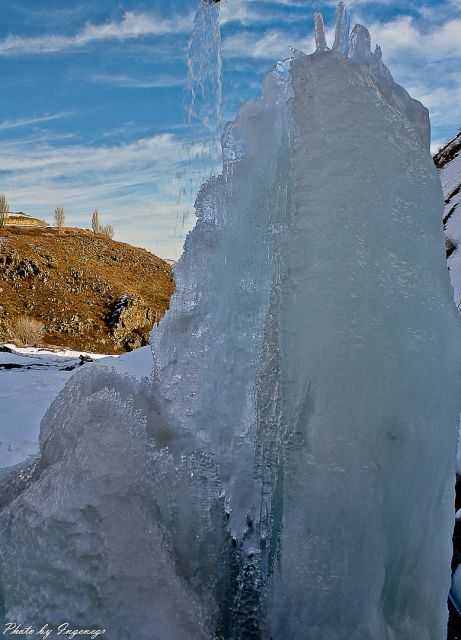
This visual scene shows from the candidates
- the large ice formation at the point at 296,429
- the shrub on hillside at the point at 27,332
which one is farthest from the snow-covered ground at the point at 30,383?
the shrub on hillside at the point at 27,332

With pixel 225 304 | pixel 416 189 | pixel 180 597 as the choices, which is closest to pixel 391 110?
pixel 416 189

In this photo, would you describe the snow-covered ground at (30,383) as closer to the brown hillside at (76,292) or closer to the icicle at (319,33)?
the icicle at (319,33)

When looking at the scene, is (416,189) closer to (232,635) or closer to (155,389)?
(155,389)

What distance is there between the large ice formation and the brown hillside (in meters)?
20.0

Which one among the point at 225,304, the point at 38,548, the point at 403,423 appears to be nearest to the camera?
the point at 403,423

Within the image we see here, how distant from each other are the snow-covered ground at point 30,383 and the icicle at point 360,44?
15.5 ft

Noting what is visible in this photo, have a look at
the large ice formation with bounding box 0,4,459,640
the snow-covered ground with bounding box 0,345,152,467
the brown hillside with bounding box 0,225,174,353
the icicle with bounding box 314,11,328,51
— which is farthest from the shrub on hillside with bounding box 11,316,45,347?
the icicle with bounding box 314,11,328,51

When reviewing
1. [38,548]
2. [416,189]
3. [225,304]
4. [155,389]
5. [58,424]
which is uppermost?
[416,189]

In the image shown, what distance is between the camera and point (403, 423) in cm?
193

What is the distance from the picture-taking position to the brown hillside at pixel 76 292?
25.0 m

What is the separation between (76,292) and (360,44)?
1122 inches

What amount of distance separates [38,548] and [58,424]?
70 cm

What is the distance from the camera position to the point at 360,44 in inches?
82.4

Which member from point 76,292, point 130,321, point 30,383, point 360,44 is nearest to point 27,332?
point 130,321
